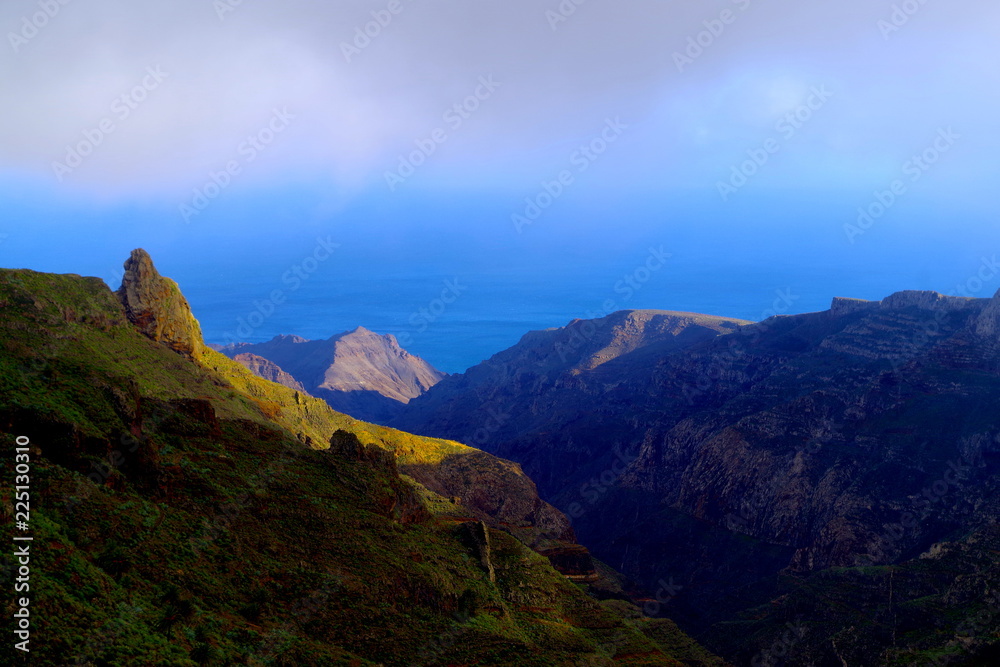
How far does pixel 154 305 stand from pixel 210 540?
67.4 meters

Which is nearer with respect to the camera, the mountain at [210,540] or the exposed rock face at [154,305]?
the mountain at [210,540]

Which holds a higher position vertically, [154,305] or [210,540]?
[154,305]

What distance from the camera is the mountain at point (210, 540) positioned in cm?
4097

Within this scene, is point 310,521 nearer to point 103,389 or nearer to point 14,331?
point 103,389

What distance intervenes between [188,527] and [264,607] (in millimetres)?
8594

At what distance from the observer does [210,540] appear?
185 feet

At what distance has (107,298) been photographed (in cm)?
10694

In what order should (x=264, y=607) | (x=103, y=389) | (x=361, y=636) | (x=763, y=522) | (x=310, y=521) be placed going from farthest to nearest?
(x=763, y=522), (x=310, y=521), (x=103, y=389), (x=361, y=636), (x=264, y=607)

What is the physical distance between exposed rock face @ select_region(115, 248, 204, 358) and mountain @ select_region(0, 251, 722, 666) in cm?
32

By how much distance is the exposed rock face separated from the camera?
11075cm

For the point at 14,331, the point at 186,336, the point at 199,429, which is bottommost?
the point at 199,429

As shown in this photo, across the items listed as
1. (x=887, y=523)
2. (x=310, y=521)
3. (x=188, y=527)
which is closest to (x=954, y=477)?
(x=887, y=523)

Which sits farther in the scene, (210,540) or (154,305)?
(154,305)

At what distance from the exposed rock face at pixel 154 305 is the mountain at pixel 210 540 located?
1.06ft
